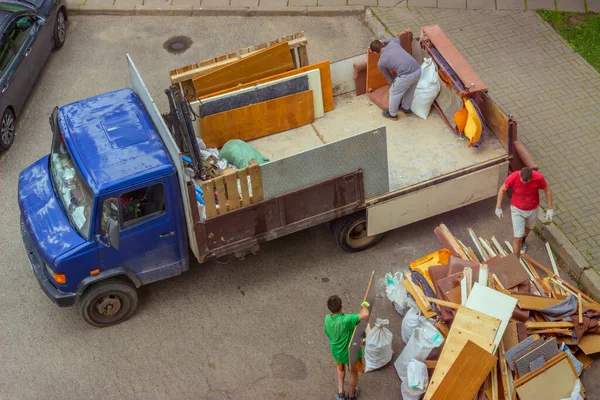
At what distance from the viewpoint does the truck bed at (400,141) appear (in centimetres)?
978

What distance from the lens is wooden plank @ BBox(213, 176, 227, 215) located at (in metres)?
8.43

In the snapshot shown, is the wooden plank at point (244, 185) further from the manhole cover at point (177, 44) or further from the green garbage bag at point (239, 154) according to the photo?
the manhole cover at point (177, 44)

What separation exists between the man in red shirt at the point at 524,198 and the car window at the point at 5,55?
7.43 m

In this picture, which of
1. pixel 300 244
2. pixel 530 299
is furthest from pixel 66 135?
pixel 530 299

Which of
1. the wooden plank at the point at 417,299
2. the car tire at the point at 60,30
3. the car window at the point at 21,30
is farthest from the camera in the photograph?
the car tire at the point at 60,30

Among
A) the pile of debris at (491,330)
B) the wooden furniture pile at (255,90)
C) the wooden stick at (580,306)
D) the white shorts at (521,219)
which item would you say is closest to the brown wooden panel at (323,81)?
the wooden furniture pile at (255,90)

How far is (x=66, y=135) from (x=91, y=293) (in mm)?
1796

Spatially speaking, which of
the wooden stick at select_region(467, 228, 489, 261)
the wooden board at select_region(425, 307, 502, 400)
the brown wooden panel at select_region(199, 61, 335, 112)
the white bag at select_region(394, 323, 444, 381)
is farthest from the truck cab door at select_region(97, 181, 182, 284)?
the wooden stick at select_region(467, 228, 489, 261)

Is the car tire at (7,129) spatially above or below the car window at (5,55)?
below

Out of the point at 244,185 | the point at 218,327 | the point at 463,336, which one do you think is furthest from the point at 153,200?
Answer: the point at 463,336

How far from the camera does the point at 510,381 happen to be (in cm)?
801

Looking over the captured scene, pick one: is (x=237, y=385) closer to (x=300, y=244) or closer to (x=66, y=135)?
(x=300, y=244)

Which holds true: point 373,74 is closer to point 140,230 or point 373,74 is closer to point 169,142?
point 169,142

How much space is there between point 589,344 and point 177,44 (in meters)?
8.35
